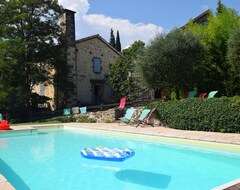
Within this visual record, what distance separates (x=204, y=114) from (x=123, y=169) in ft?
16.6

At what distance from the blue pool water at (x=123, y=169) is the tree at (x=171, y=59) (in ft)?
19.2

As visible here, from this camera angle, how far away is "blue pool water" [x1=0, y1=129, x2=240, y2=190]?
17.8 ft

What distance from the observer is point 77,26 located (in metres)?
24.4

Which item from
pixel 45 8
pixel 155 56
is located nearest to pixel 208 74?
pixel 155 56

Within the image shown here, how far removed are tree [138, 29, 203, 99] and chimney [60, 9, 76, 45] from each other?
33.0 ft

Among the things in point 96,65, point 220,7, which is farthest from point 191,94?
point 96,65

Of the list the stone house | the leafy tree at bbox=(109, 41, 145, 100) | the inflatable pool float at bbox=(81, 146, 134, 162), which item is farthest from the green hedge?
the stone house

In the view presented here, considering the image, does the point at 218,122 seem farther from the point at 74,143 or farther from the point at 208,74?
the point at 208,74

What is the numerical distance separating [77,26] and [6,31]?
20.5 feet

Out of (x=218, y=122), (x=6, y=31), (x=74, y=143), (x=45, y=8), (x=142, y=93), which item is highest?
(x=45, y=8)

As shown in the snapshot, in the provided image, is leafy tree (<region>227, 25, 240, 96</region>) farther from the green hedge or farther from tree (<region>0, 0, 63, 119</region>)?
tree (<region>0, 0, 63, 119</region>)

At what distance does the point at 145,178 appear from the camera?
19.1ft

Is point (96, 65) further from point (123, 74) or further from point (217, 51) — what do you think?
point (217, 51)

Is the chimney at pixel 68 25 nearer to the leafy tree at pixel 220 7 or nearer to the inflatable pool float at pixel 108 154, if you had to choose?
the leafy tree at pixel 220 7
